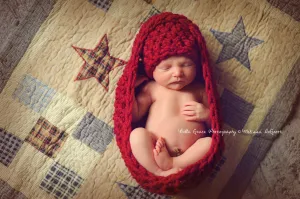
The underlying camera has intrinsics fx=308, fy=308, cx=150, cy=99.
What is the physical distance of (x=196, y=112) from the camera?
→ 2.92 ft

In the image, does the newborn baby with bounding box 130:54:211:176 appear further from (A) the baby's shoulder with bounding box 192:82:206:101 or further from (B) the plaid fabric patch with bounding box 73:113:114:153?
(B) the plaid fabric patch with bounding box 73:113:114:153

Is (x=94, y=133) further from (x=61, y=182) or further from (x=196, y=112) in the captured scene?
(x=196, y=112)

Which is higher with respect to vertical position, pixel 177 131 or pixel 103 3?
pixel 103 3

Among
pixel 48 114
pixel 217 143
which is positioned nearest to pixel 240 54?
pixel 217 143

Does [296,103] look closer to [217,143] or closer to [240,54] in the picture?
[240,54]

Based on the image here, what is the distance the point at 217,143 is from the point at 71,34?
60 cm

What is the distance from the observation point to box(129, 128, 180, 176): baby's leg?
85cm

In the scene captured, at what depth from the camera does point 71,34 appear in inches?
41.1

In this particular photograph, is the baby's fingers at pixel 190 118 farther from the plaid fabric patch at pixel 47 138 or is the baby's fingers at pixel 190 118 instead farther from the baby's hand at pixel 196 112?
the plaid fabric patch at pixel 47 138

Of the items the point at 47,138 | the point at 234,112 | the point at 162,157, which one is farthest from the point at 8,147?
the point at 234,112

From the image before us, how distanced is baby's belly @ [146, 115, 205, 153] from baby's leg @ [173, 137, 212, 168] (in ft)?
0.09

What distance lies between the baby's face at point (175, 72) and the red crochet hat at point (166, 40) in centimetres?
1

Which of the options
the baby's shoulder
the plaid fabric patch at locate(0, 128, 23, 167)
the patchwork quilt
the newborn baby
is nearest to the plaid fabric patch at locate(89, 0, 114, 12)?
the patchwork quilt

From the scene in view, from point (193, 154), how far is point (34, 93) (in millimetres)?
566
